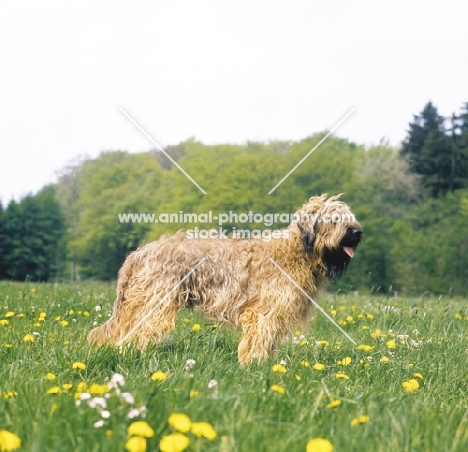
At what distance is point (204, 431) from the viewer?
2.27 meters

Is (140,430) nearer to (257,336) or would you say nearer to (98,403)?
(98,403)

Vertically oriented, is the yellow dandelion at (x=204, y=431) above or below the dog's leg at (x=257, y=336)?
above

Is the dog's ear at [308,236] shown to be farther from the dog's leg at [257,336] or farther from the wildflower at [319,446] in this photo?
the wildflower at [319,446]

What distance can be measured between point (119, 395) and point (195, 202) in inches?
1368

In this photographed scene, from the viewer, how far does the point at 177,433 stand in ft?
7.67

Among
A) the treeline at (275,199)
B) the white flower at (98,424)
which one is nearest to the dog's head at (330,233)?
the white flower at (98,424)

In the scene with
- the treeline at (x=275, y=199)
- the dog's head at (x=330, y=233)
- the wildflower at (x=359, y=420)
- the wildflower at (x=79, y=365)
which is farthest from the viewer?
the treeline at (x=275, y=199)

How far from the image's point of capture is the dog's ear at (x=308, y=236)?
5836mm

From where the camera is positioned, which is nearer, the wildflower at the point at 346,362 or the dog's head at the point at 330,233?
the wildflower at the point at 346,362

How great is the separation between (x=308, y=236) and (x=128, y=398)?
3553 millimetres

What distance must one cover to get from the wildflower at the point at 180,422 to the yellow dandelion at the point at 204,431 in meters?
0.03

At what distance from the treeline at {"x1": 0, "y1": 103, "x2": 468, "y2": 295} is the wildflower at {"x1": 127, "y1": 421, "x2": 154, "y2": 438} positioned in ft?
102

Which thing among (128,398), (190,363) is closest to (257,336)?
(190,363)

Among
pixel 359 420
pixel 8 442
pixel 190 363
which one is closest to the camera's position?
pixel 8 442
